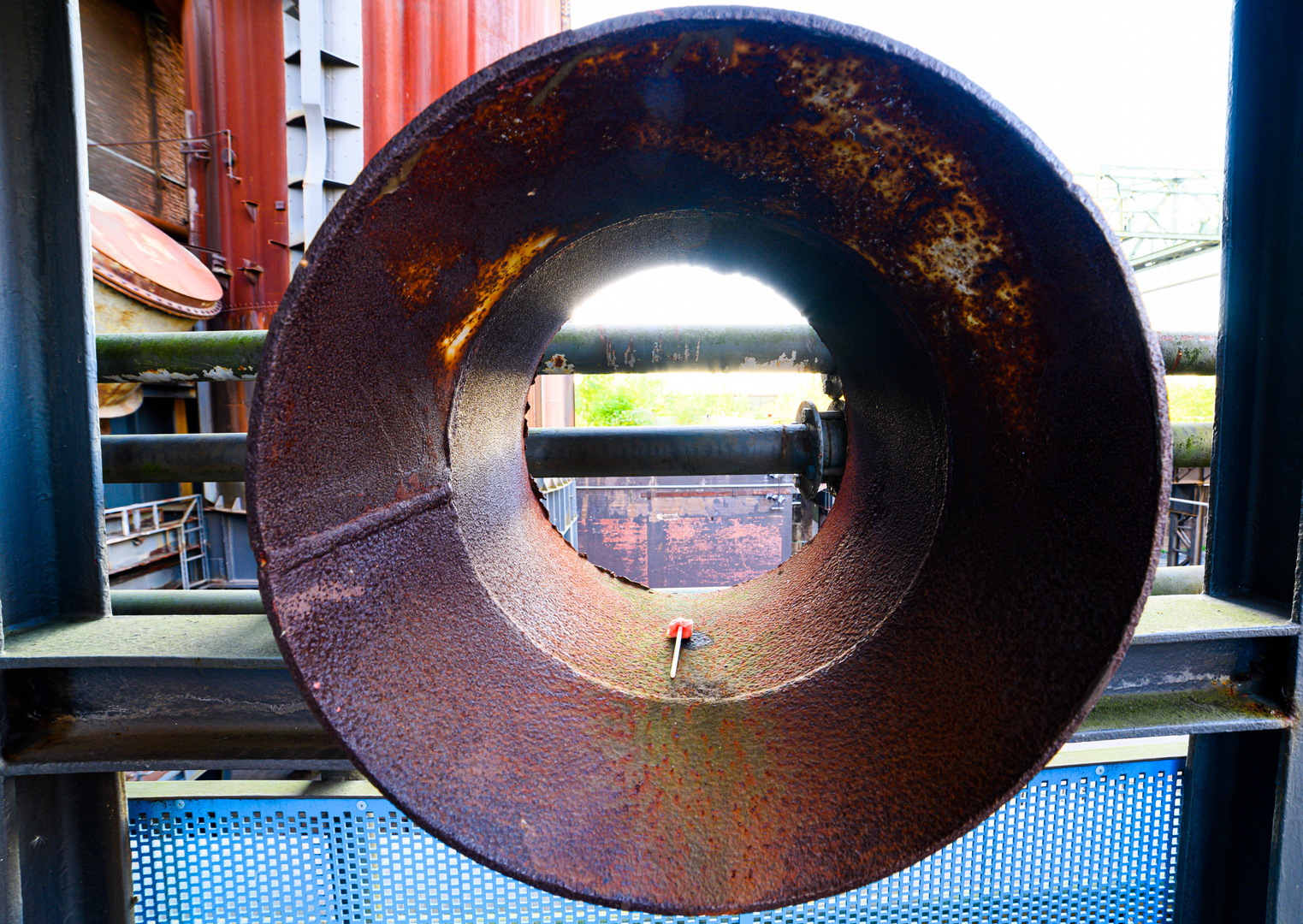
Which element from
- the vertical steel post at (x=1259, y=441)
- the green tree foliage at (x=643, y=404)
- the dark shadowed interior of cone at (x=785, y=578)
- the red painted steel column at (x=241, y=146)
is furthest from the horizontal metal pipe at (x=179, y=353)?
the green tree foliage at (x=643, y=404)

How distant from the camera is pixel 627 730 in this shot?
106 centimetres

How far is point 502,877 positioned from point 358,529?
119cm

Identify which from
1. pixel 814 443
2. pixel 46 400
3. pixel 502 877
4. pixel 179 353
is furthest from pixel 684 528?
pixel 46 400

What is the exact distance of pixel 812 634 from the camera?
4.14ft

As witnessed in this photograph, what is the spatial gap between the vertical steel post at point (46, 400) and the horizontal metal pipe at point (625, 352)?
937mm

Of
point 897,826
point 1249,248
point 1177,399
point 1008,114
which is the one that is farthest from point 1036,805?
point 1177,399

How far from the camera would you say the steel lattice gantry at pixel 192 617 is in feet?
4.23

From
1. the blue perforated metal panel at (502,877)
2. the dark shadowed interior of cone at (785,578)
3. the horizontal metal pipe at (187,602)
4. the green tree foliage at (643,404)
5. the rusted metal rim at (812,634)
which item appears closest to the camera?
the rusted metal rim at (812,634)

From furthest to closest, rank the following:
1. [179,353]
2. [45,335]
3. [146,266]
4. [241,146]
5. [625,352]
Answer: [241,146], [146,266], [625,352], [179,353], [45,335]

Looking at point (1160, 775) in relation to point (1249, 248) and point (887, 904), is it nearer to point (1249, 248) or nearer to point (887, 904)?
point (887, 904)

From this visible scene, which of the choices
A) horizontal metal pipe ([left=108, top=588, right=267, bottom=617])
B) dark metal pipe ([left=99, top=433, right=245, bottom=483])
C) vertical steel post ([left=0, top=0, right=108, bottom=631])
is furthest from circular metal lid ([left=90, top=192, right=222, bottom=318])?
vertical steel post ([left=0, top=0, right=108, bottom=631])

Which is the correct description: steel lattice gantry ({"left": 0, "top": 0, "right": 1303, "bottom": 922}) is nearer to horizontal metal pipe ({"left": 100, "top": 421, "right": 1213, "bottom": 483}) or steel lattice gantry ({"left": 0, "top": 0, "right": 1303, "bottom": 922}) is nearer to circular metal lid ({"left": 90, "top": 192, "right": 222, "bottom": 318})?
horizontal metal pipe ({"left": 100, "top": 421, "right": 1213, "bottom": 483})

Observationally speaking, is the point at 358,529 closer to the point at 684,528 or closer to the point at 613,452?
the point at 613,452

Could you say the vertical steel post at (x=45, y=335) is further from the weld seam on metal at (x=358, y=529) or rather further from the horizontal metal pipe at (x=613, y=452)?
the horizontal metal pipe at (x=613, y=452)
